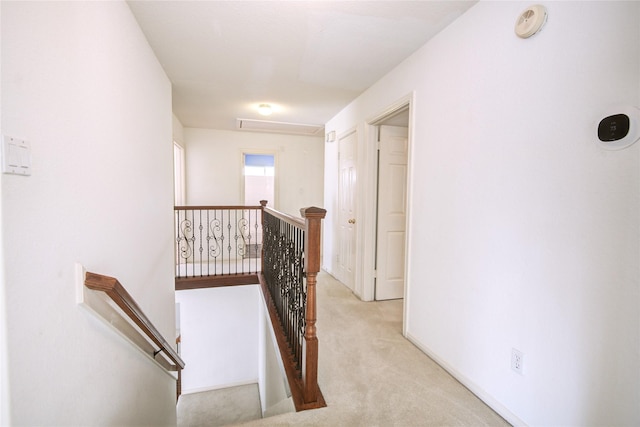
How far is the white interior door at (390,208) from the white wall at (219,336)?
2153mm

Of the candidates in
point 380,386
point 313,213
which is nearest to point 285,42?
point 313,213

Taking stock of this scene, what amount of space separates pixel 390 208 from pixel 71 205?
2.79 meters

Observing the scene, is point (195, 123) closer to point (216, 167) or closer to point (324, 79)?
point (216, 167)

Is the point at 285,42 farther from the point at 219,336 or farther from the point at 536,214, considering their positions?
→ the point at 219,336

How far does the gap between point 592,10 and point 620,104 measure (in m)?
0.43

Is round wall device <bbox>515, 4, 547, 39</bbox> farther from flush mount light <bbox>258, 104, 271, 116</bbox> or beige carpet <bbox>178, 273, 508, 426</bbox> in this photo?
flush mount light <bbox>258, 104, 271, 116</bbox>

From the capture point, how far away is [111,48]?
163cm

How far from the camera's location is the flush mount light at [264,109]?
12.7 feet

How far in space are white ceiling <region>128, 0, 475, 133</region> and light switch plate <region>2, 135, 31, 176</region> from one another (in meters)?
1.45

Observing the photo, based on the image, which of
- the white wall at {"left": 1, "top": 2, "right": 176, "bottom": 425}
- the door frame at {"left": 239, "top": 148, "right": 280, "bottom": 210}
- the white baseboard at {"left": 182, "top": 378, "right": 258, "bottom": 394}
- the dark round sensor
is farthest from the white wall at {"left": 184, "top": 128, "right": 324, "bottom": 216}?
the dark round sensor

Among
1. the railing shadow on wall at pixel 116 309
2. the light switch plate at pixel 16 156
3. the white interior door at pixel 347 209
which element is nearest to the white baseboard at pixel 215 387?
the white interior door at pixel 347 209

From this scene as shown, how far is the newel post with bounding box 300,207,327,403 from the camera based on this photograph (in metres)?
1.59

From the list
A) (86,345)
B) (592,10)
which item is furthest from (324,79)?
(86,345)

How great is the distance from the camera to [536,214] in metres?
1.41
